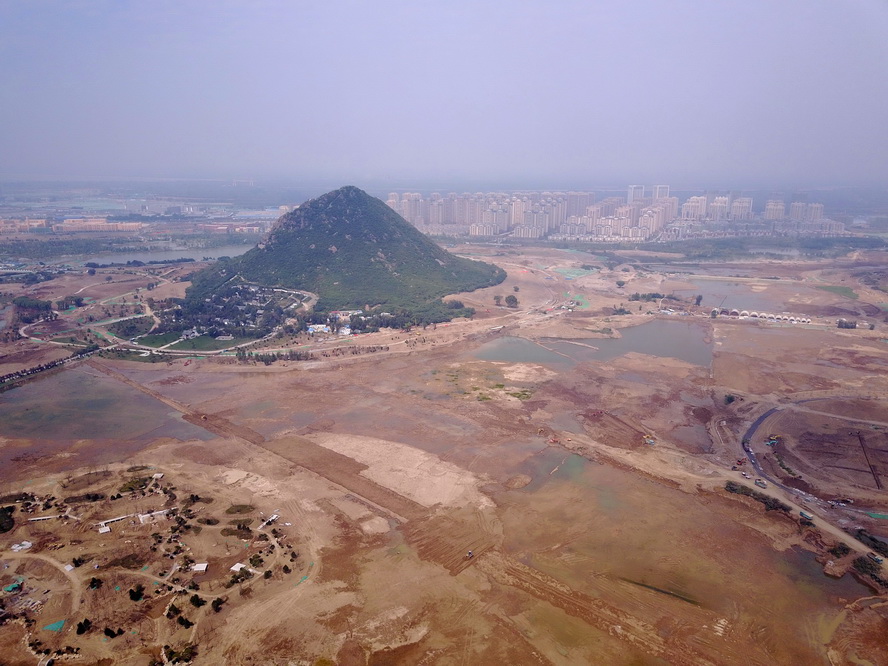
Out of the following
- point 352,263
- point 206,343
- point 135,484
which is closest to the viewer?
point 135,484

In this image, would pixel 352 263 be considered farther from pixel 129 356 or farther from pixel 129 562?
pixel 129 562

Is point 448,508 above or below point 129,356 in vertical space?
below

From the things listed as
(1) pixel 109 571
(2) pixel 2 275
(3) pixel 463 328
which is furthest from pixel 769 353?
(2) pixel 2 275

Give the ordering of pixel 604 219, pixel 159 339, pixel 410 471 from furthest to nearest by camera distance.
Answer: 1. pixel 604 219
2. pixel 159 339
3. pixel 410 471

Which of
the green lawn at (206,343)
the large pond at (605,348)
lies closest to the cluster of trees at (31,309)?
the green lawn at (206,343)

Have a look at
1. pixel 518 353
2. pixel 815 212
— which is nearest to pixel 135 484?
pixel 518 353

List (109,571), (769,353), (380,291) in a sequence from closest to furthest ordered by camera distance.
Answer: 1. (109,571)
2. (769,353)
3. (380,291)

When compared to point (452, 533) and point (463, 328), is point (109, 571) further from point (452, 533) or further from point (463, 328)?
point (463, 328)
